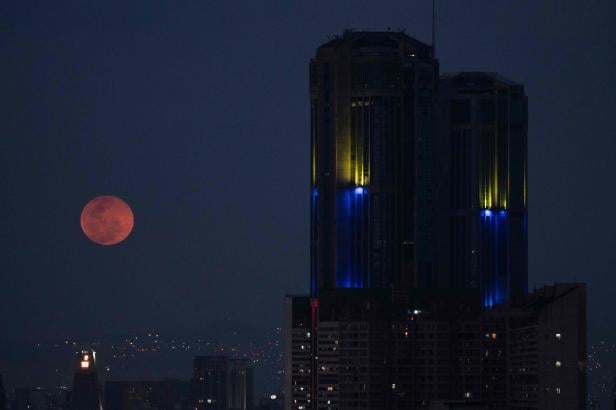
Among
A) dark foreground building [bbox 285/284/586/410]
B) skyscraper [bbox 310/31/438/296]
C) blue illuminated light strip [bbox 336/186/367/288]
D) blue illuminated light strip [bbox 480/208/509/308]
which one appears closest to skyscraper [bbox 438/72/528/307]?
blue illuminated light strip [bbox 480/208/509/308]

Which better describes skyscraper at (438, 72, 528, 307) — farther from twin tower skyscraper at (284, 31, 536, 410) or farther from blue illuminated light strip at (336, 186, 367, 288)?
blue illuminated light strip at (336, 186, 367, 288)

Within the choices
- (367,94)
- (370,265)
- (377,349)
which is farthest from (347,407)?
(367,94)

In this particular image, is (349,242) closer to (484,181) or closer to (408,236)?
(408,236)

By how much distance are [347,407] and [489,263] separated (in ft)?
68.7

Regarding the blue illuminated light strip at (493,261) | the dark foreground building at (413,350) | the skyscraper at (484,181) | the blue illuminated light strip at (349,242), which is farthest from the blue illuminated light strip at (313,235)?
the blue illuminated light strip at (493,261)

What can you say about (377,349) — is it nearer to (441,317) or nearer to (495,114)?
(441,317)

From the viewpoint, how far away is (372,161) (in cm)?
15512

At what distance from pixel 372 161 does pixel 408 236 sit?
20.2 feet

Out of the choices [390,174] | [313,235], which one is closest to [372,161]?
[390,174]

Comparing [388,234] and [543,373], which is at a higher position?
[388,234]

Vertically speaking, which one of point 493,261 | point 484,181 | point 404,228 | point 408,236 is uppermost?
point 484,181

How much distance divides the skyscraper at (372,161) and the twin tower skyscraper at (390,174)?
0.24 feet

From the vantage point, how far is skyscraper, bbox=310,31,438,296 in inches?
6068

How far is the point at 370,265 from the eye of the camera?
506 ft
